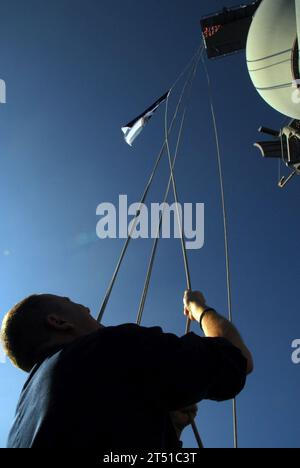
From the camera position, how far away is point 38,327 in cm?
173

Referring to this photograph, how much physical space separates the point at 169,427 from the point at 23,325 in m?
0.67

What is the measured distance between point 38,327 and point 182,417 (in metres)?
0.64

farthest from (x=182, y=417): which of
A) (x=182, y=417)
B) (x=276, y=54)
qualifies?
(x=276, y=54)

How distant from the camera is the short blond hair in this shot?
1.70 metres

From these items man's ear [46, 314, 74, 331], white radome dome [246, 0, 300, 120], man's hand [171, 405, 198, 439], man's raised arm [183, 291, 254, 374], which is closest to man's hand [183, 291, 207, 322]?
man's raised arm [183, 291, 254, 374]

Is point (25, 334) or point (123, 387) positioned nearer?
point (123, 387)

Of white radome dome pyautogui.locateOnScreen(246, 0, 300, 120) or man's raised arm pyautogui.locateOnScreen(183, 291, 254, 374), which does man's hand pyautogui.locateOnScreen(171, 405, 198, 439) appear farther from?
white radome dome pyautogui.locateOnScreen(246, 0, 300, 120)

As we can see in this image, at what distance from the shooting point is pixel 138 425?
4.24 feet

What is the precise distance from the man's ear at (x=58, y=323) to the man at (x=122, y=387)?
185 millimetres

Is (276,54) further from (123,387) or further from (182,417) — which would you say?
(123,387)

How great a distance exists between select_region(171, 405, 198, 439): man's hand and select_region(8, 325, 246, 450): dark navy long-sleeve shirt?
0.62ft

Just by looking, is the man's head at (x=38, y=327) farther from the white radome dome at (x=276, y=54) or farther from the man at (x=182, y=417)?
the white radome dome at (x=276, y=54)
